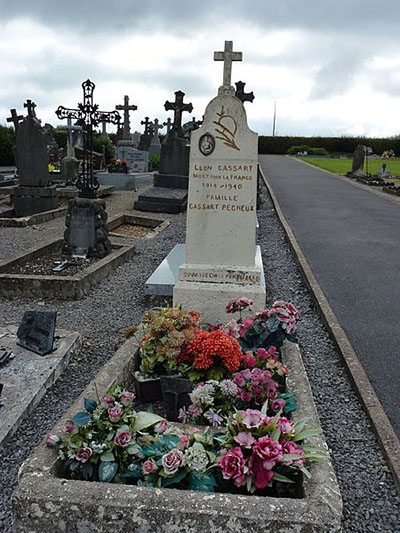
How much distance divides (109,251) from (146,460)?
6009 mm

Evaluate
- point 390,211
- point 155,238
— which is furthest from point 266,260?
point 390,211

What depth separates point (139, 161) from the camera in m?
20.9

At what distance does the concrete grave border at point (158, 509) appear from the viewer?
2.02 m

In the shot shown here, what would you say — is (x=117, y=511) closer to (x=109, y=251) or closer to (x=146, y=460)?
(x=146, y=460)

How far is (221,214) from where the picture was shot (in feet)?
16.0

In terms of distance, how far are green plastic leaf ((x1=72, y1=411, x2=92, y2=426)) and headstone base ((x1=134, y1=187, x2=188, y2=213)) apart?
10.5 metres

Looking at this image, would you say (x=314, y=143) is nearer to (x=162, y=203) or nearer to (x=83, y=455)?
(x=162, y=203)

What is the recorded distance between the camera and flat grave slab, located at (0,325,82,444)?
3.38m

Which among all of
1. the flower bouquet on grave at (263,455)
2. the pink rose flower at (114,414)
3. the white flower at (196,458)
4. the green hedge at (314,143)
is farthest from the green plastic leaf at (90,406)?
the green hedge at (314,143)

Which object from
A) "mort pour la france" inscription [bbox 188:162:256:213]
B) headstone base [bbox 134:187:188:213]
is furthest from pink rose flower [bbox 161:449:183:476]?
headstone base [bbox 134:187:188:213]

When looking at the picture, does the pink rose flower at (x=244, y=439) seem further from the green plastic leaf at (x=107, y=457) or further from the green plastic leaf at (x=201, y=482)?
the green plastic leaf at (x=107, y=457)

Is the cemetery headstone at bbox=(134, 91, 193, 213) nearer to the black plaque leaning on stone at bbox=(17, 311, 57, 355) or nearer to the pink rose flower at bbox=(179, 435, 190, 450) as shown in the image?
the black plaque leaning on stone at bbox=(17, 311, 57, 355)

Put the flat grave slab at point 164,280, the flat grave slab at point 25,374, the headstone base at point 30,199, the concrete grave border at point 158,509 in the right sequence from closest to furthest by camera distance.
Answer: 1. the concrete grave border at point 158,509
2. the flat grave slab at point 25,374
3. the flat grave slab at point 164,280
4. the headstone base at point 30,199

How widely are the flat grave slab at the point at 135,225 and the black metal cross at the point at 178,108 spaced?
4614mm
